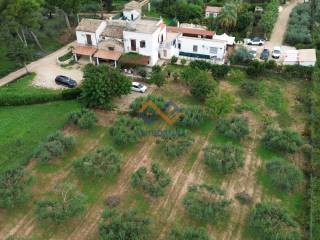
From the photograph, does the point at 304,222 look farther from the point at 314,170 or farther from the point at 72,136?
the point at 72,136

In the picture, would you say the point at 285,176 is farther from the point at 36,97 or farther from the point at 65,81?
the point at 65,81

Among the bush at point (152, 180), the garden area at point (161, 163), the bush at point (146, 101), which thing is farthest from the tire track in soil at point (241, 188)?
the bush at point (146, 101)

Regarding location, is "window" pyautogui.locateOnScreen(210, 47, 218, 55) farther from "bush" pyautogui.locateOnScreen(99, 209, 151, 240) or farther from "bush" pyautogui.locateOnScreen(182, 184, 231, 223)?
"bush" pyautogui.locateOnScreen(99, 209, 151, 240)

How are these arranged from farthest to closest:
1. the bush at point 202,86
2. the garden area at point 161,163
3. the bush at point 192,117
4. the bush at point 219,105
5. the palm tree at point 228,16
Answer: the palm tree at point 228,16 → the bush at point 202,86 → the bush at point 219,105 → the bush at point 192,117 → the garden area at point 161,163

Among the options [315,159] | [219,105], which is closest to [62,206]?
[219,105]

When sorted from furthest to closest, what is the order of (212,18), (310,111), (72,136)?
1. (212,18)
2. (310,111)
3. (72,136)

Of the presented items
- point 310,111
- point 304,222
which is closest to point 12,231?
point 304,222

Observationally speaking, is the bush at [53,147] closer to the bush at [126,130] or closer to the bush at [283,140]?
the bush at [126,130]
